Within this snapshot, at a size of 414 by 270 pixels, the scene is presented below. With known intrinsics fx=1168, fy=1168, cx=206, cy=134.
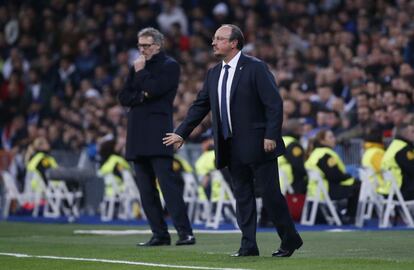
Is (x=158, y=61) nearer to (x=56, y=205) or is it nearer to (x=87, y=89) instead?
(x=56, y=205)

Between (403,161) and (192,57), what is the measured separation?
36.2 ft

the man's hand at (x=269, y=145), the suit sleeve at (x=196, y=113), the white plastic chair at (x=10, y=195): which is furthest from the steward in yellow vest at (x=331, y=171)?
the man's hand at (x=269, y=145)

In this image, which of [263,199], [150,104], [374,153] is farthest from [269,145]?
[374,153]

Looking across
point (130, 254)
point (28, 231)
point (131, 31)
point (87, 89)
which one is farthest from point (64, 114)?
point (130, 254)

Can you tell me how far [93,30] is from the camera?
29797 millimetres

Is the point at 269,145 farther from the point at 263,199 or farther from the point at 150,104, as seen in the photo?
the point at 150,104

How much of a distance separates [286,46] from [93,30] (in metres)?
6.58

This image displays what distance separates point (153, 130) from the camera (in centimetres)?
1296

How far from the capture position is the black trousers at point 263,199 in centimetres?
1027

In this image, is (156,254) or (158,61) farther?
(158,61)

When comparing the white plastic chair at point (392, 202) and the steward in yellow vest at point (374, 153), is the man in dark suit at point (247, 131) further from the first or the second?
the steward in yellow vest at point (374, 153)

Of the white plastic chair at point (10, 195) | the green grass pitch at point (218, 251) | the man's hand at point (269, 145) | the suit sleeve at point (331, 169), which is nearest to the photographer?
the green grass pitch at point (218, 251)

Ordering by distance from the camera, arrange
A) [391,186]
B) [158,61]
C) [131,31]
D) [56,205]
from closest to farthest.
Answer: [158,61], [391,186], [56,205], [131,31]

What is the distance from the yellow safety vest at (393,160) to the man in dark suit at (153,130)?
509cm
